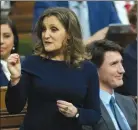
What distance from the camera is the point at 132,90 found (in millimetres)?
3736

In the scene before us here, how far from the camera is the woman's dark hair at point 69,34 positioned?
101 inches

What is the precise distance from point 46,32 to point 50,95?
0.31 meters

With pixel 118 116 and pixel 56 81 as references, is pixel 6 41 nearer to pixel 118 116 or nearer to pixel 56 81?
pixel 118 116

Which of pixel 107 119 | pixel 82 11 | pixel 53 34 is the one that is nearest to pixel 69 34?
pixel 53 34

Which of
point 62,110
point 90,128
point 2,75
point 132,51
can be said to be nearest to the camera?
point 62,110

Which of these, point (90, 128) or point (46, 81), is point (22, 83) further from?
point (90, 128)

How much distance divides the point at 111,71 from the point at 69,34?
75 centimetres

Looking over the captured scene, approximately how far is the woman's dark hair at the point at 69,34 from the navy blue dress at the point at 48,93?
45 mm

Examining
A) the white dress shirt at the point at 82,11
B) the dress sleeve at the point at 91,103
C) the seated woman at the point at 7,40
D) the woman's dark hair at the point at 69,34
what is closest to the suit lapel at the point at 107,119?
the dress sleeve at the point at 91,103

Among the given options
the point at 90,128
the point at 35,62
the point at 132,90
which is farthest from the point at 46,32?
the point at 132,90

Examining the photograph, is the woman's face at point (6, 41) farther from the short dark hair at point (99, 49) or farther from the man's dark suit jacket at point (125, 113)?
the man's dark suit jacket at point (125, 113)

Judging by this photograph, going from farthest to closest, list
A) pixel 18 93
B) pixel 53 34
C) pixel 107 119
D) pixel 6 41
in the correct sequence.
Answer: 1. pixel 6 41
2. pixel 107 119
3. pixel 53 34
4. pixel 18 93

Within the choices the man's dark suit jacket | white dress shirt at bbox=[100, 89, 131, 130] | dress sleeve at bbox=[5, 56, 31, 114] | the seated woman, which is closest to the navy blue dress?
dress sleeve at bbox=[5, 56, 31, 114]

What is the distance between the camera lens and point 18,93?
7.93ft
